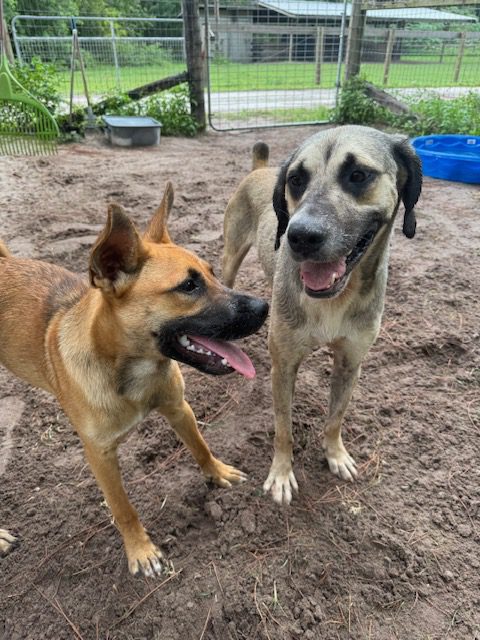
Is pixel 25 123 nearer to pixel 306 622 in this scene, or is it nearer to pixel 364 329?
pixel 364 329

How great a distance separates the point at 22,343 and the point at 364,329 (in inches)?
75.2

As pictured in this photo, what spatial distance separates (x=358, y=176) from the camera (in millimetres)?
2209

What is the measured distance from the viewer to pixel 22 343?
2611mm

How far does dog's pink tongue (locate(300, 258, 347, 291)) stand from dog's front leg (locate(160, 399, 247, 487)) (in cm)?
95

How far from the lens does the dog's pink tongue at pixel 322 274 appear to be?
7.10 feet

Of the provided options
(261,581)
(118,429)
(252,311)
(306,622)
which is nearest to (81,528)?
(118,429)

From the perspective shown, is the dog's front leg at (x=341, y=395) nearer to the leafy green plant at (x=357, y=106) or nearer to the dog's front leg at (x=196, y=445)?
the dog's front leg at (x=196, y=445)

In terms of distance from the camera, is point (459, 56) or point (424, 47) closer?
point (459, 56)

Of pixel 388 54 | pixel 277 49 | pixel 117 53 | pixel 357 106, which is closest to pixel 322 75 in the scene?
pixel 277 49

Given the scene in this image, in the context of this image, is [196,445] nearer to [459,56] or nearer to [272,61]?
[459,56]

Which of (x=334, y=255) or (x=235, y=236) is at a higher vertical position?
(x=334, y=255)

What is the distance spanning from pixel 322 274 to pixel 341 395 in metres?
0.86

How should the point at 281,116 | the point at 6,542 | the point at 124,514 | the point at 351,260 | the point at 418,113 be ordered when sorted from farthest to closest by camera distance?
the point at 281,116 < the point at 418,113 < the point at 6,542 < the point at 124,514 < the point at 351,260

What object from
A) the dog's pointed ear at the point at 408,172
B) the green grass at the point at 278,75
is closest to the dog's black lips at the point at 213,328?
the dog's pointed ear at the point at 408,172
